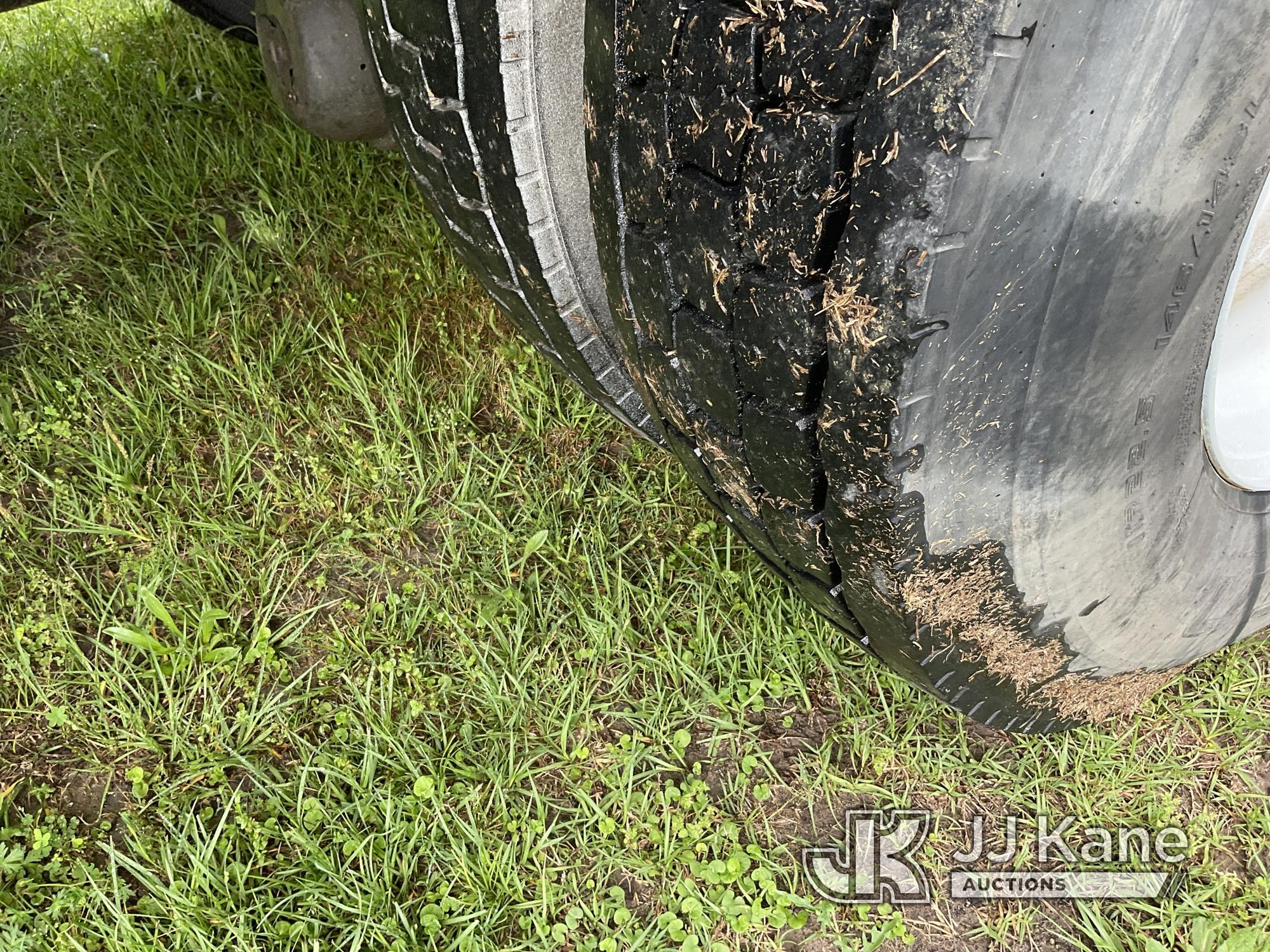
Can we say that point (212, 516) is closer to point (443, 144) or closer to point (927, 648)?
point (443, 144)

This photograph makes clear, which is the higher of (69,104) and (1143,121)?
(1143,121)

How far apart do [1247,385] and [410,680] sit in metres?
1.17

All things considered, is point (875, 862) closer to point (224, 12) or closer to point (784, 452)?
point (784, 452)

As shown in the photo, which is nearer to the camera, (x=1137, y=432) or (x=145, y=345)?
(x=1137, y=432)

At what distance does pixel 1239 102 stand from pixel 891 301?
29 cm

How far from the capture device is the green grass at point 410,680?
129 cm

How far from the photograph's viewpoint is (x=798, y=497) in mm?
953

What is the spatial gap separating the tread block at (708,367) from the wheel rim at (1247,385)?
0.49 m

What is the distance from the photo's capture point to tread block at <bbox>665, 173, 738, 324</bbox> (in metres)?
0.85

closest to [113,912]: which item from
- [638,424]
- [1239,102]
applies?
[638,424]

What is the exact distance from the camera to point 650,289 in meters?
0.97

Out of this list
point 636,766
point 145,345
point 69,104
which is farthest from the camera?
point 69,104

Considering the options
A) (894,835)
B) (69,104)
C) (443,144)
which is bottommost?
(894,835)

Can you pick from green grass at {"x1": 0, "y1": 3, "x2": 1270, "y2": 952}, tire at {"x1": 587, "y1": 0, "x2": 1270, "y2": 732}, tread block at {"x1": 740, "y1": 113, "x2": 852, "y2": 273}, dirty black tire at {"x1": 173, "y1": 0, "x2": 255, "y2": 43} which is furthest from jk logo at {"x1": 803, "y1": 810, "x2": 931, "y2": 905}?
dirty black tire at {"x1": 173, "y1": 0, "x2": 255, "y2": 43}
